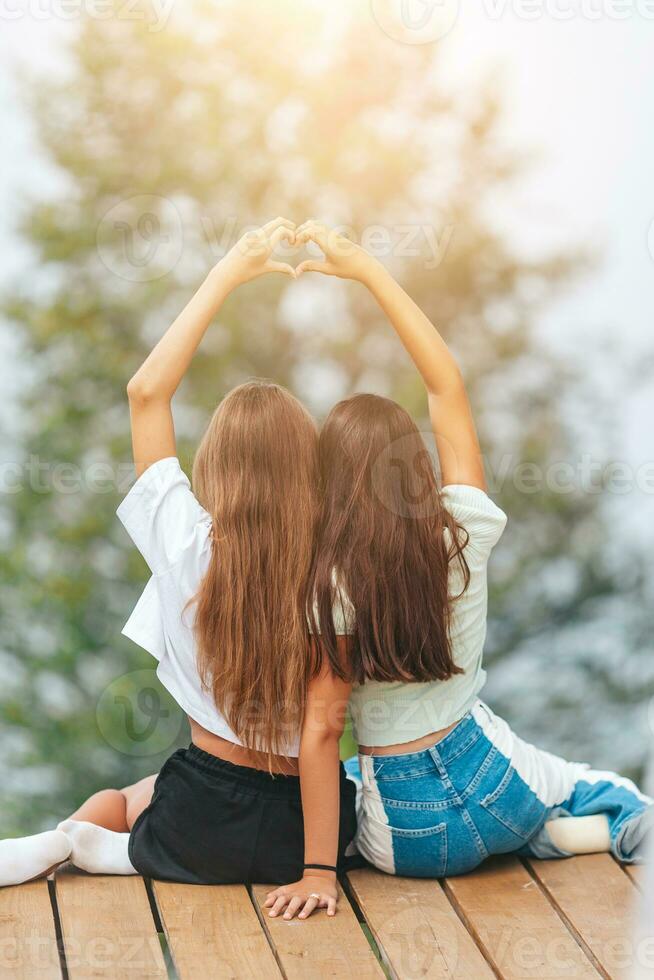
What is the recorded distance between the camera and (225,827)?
4.84 ft

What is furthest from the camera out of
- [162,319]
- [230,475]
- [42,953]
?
[162,319]

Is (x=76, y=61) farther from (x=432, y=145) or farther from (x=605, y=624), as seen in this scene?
(x=605, y=624)

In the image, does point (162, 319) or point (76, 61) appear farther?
point (162, 319)

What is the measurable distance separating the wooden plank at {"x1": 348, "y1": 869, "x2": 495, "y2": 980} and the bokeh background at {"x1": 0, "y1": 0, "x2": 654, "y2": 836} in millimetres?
1350

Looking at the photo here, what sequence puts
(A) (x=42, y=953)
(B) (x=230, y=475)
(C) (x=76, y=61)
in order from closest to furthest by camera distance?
(A) (x=42, y=953), (B) (x=230, y=475), (C) (x=76, y=61)

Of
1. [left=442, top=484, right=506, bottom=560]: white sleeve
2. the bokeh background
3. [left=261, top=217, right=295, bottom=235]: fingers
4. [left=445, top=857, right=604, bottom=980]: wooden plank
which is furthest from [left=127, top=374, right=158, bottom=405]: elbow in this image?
the bokeh background

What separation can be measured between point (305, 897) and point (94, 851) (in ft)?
1.01

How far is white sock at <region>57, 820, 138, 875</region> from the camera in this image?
4.98 ft

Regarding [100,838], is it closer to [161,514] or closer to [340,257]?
[161,514]

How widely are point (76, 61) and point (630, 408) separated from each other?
1604 mm

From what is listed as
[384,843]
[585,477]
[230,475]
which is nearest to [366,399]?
[230,475]

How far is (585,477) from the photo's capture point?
2.94 m

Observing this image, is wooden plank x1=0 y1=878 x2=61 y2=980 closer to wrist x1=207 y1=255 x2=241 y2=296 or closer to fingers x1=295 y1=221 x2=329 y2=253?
wrist x1=207 y1=255 x2=241 y2=296

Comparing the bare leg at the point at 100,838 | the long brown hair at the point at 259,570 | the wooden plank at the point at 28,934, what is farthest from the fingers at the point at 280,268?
the wooden plank at the point at 28,934
